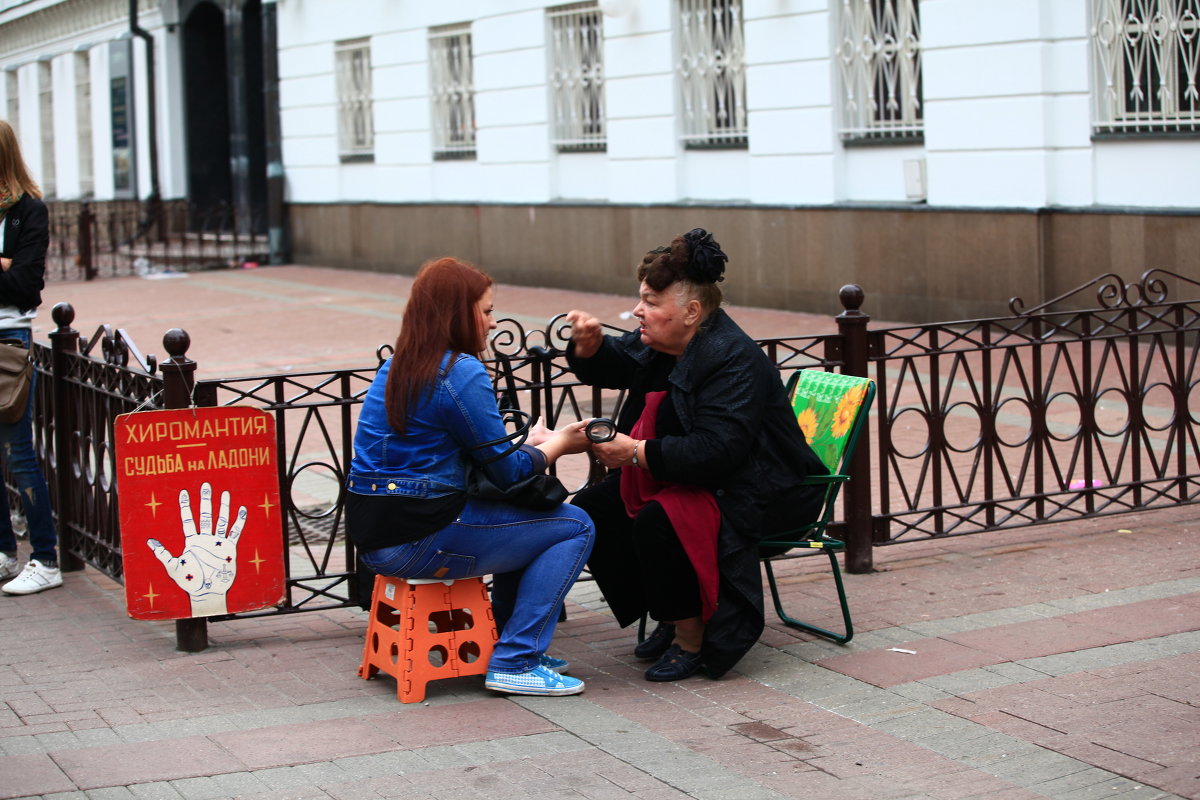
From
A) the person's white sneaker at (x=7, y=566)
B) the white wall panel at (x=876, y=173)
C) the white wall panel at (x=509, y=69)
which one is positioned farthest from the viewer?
the white wall panel at (x=509, y=69)

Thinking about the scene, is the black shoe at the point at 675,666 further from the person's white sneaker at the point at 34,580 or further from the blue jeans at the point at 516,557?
the person's white sneaker at the point at 34,580

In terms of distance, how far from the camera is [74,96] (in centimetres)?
3497

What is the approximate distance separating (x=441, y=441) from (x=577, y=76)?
14455mm

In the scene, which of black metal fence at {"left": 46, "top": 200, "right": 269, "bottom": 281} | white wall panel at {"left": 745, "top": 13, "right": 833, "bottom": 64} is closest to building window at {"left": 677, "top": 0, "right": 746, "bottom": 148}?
white wall panel at {"left": 745, "top": 13, "right": 833, "bottom": 64}

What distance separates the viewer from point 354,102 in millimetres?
23672

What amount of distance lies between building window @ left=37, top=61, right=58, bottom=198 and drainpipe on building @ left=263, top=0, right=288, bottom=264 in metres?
13.3

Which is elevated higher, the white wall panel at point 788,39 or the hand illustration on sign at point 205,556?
the white wall panel at point 788,39

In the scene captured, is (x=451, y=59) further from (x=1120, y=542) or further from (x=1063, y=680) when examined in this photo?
(x=1063, y=680)

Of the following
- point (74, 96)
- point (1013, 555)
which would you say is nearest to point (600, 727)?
point (1013, 555)

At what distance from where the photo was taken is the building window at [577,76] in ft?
60.5

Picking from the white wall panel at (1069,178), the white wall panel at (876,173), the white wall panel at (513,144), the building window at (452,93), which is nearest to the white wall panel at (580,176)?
the white wall panel at (513,144)

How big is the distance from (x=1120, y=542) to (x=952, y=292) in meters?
7.45

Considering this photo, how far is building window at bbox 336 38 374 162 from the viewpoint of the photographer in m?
23.3

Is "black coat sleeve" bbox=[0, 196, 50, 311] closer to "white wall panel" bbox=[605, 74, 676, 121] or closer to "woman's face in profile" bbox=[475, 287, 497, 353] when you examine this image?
"woman's face in profile" bbox=[475, 287, 497, 353]
